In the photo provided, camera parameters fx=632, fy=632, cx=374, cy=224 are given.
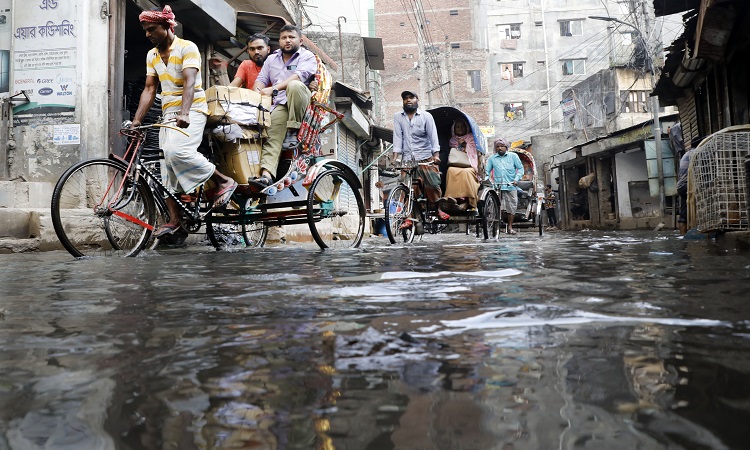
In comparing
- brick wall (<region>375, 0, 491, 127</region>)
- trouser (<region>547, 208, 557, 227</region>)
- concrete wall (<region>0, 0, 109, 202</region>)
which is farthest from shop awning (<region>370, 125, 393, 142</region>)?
brick wall (<region>375, 0, 491, 127</region>)

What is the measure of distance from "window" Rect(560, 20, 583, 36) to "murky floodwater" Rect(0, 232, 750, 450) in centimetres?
4930

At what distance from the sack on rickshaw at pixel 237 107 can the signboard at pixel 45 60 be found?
3703 mm

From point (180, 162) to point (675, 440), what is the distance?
496 centimetres

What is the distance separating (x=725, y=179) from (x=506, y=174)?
19.9ft

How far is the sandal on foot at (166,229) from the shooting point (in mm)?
5180

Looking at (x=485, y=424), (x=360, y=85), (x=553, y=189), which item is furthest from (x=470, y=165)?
(x=553, y=189)

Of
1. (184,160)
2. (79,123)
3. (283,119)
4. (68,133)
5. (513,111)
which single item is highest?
(513,111)

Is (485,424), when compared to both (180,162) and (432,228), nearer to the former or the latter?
(180,162)


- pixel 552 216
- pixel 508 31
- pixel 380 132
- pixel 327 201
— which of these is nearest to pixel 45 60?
pixel 327 201

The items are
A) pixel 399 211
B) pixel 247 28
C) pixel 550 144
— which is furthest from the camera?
pixel 550 144

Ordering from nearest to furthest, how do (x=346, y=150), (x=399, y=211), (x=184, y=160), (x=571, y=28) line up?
(x=184, y=160)
(x=399, y=211)
(x=346, y=150)
(x=571, y=28)

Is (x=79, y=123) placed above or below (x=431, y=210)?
above

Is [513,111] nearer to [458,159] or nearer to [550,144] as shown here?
[550,144]

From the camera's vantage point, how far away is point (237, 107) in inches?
223
